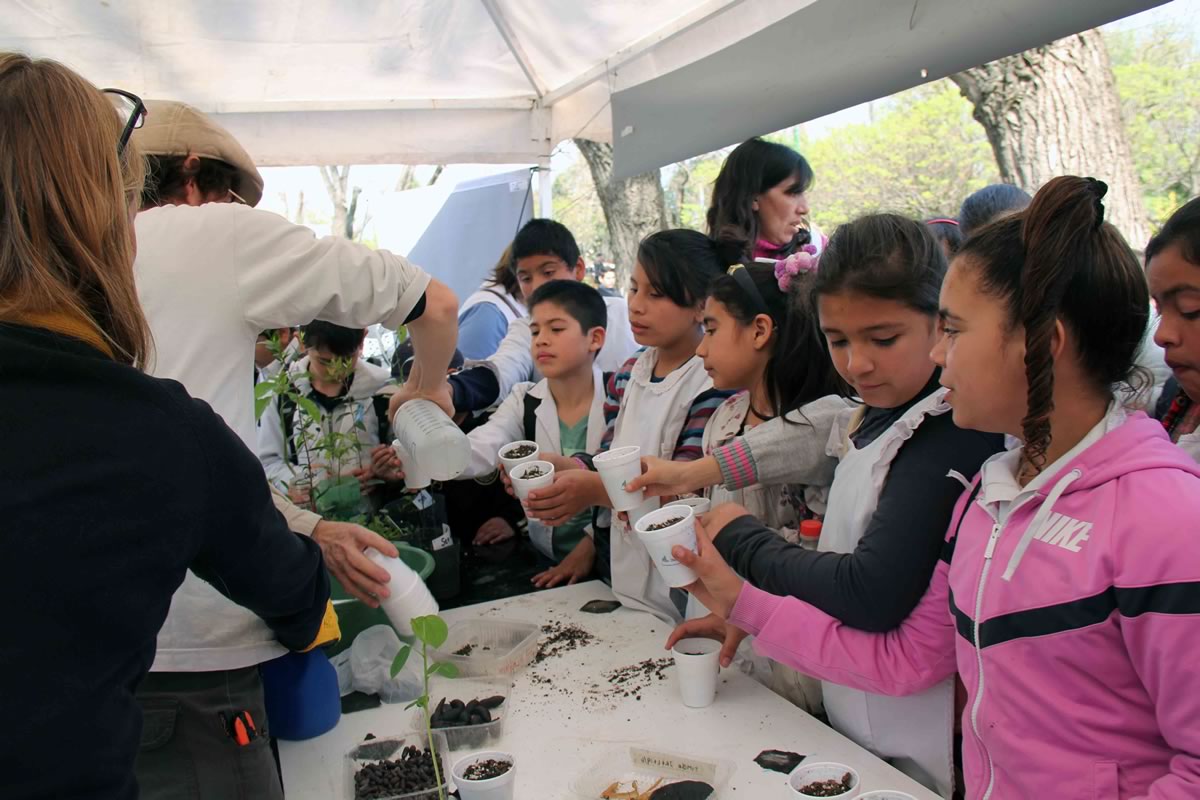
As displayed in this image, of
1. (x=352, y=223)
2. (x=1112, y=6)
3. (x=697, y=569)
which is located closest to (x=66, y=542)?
(x=697, y=569)

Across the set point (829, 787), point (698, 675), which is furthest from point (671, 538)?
point (829, 787)

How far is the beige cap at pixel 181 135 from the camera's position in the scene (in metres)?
1.60

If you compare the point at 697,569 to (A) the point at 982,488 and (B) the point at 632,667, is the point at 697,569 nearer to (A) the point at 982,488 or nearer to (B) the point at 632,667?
(B) the point at 632,667

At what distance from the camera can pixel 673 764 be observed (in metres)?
1.45

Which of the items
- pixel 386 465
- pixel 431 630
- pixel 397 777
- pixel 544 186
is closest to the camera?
pixel 431 630

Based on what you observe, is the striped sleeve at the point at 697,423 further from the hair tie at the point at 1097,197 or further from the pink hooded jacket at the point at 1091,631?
the hair tie at the point at 1097,197

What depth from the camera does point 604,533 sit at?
2.59 m

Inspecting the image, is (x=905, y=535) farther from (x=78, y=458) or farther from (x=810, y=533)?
Answer: (x=78, y=458)

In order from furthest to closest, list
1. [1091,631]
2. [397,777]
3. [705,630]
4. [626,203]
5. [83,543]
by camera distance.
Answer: [626,203] < [705,630] < [397,777] < [1091,631] < [83,543]

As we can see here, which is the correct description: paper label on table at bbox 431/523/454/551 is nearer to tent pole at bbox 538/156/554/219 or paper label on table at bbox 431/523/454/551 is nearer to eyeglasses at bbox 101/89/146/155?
eyeglasses at bbox 101/89/146/155

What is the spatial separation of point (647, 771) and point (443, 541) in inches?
43.6

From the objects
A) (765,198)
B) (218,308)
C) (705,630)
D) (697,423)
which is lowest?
(705,630)

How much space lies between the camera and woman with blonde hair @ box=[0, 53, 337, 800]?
2.70 feet

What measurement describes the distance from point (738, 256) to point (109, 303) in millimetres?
1934
